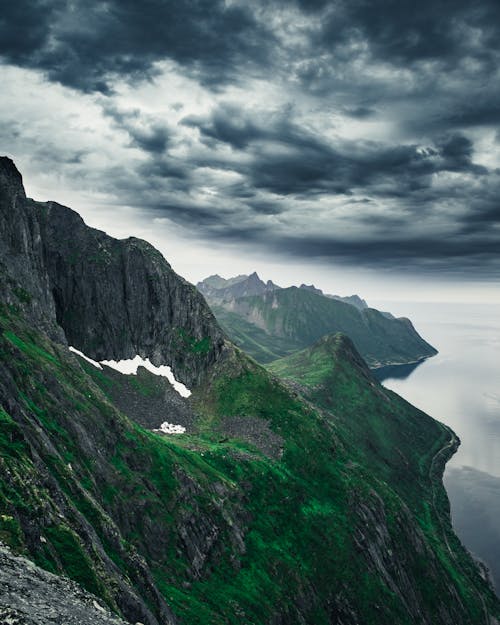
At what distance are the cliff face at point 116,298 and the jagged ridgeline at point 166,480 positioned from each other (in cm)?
64

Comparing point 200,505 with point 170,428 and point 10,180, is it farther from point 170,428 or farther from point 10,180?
point 10,180

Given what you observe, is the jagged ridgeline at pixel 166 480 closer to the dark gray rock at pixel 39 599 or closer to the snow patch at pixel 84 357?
the dark gray rock at pixel 39 599

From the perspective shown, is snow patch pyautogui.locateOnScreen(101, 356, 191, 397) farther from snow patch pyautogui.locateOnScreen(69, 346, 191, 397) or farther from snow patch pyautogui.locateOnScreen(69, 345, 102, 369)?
snow patch pyautogui.locateOnScreen(69, 345, 102, 369)

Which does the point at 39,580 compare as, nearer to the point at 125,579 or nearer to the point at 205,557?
the point at 125,579

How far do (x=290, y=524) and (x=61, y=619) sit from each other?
95830 mm

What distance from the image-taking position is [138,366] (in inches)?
6078

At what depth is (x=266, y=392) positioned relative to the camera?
15812cm

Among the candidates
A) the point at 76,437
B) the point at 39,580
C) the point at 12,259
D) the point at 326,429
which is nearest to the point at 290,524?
the point at 326,429

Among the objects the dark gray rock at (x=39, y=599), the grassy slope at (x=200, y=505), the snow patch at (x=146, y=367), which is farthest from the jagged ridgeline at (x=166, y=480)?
the snow patch at (x=146, y=367)

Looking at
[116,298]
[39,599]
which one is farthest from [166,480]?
[116,298]

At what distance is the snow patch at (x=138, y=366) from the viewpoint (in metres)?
146

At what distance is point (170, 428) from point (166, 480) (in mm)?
47655

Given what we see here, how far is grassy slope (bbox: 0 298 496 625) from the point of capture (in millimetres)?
41125

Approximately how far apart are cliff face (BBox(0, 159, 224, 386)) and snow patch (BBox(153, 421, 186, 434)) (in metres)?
28.5
